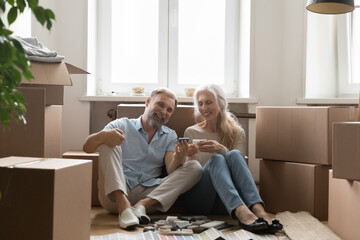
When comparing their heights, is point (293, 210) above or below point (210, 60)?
below

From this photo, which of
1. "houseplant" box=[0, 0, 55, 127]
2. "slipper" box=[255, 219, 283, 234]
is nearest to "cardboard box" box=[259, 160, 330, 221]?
"slipper" box=[255, 219, 283, 234]

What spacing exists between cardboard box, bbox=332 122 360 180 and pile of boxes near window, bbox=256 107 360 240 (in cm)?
3

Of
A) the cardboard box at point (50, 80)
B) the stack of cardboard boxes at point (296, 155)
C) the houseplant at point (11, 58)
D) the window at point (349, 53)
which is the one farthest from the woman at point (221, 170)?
the houseplant at point (11, 58)

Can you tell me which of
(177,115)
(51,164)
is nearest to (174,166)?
(177,115)

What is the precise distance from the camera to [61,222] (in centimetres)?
167

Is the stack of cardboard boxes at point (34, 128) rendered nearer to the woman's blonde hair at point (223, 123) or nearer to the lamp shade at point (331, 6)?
the woman's blonde hair at point (223, 123)

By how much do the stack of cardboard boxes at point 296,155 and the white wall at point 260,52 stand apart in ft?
2.37

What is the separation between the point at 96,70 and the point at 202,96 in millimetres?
1396

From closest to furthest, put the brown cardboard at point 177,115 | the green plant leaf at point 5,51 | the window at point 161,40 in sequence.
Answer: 1. the green plant leaf at point 5,51
2. the brown cardboard at point 177,115
3. the window at point 161,40

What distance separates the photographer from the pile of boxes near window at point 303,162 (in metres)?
2.46

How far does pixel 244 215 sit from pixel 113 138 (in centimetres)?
81

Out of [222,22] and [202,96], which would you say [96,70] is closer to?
[222,22]

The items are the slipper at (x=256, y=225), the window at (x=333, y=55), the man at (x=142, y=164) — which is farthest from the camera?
the window at (x=333, y=55)

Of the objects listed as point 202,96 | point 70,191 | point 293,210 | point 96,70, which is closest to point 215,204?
point 293,210
